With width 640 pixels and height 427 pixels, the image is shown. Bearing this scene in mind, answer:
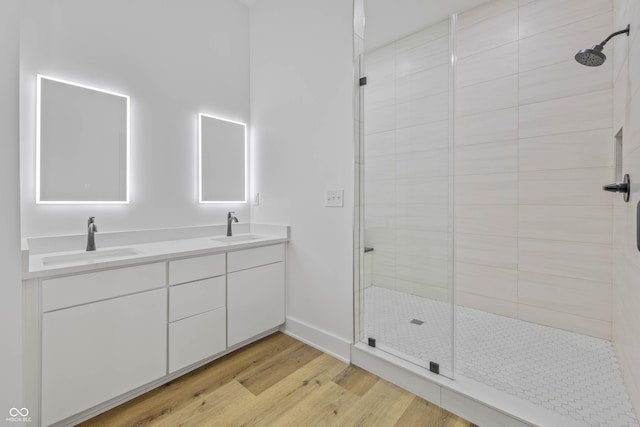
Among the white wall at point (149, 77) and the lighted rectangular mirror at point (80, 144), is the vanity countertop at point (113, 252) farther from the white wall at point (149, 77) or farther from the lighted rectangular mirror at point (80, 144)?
the lighted rectangular mirror at point (80, 144)

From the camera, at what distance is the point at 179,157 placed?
228cm

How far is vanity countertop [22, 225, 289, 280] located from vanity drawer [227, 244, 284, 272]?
0.05 metres

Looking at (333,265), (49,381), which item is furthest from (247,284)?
(49,381)

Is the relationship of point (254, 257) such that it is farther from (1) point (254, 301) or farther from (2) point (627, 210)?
(2) point (627, 210)

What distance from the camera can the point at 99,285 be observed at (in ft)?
4.75

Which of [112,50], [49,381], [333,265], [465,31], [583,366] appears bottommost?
[583,366]

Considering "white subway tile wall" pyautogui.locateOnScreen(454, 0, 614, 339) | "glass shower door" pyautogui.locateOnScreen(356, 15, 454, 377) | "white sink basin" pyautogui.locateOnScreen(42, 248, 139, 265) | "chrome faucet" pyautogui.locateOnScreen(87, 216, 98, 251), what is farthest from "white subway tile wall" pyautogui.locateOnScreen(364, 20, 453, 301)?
"chrome faucet" pyautogui.locateOnScreen(87, 216, 98, 251)

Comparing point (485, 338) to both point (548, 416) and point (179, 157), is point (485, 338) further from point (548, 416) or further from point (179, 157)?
point (179, 157)

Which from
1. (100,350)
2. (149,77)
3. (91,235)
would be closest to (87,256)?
(91,235)

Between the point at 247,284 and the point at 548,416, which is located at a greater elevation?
the point at 247,284

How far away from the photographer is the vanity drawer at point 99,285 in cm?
132

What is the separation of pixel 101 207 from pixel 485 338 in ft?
9.25

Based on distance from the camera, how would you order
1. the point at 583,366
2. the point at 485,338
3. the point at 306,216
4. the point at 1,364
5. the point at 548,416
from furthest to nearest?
the point at 306,216 → the point at 485,338 → the point at 583,366 → the point at 548,416 → the point at 1,364

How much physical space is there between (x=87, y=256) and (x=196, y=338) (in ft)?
2.72
